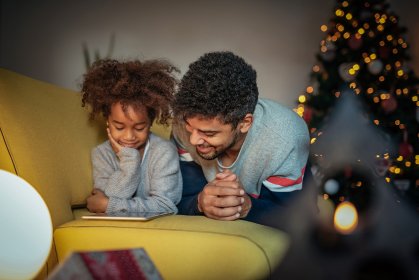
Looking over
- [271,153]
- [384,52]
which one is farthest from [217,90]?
[384,52]

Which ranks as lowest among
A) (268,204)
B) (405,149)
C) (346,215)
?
(346,215)

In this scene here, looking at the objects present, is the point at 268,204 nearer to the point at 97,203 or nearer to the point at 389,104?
the point at 97,203

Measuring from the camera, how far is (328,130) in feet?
12.8

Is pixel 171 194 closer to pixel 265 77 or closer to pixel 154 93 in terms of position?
pixel 154 93

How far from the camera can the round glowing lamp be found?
1092 mm

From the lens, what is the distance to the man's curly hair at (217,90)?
5.14 feet

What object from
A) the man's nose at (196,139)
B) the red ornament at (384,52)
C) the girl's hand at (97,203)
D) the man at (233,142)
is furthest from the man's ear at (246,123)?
the red ornament at (384,52)

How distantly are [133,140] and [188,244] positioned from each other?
2.33 feet

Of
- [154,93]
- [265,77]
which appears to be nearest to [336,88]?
[265,77]

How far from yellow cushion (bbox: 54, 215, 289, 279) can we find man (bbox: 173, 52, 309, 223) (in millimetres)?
180

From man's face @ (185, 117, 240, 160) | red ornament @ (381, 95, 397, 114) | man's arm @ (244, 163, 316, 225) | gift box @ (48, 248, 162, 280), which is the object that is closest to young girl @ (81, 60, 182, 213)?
man's face @ (185, 117, 240, 160)

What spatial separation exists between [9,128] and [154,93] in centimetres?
63

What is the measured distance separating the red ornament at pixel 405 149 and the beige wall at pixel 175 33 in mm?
1061

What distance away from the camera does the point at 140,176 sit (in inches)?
73.0
